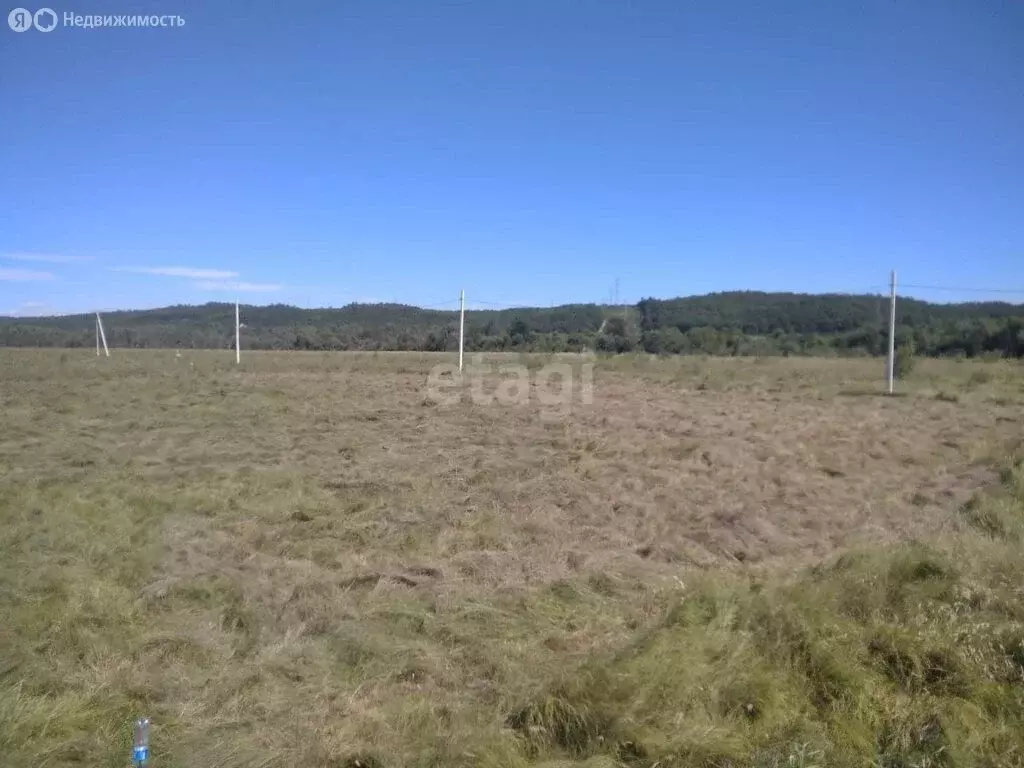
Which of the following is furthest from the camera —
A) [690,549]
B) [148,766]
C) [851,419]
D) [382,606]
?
[851,419]

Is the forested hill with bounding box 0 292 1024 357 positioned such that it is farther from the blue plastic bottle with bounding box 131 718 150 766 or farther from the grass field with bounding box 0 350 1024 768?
the blue plastic bottle with bounding box 131 718 150 766

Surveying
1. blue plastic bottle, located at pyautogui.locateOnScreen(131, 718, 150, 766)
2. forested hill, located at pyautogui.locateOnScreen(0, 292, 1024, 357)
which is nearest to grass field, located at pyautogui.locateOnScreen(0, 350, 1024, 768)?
blue plastic bottle, located at pyautogui.locateOnScreen(131, 718, 150, 766)

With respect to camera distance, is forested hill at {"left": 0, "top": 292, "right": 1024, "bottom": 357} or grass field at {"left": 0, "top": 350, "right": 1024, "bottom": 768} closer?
grass field at {"left": 0, "top": 350, "right": 1024, "bottom": 768}

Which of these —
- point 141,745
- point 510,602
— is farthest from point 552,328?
point 141,745

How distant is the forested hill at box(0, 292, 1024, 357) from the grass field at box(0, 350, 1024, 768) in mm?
23884

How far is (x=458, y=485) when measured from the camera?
26.2ft

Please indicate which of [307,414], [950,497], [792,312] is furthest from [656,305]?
[950,497]

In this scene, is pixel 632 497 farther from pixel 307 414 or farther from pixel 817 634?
pixel 307 414

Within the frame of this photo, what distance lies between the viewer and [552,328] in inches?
1636

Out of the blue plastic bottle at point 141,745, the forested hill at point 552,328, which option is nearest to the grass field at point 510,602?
the blue plastic bottle at point 141,745

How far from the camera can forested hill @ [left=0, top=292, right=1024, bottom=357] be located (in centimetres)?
3353

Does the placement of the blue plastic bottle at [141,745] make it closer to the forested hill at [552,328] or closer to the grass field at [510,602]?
the grass field at [510,602]

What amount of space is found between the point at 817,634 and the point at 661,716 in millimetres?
1101

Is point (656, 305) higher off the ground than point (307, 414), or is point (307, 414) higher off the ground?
point (656, 305)
